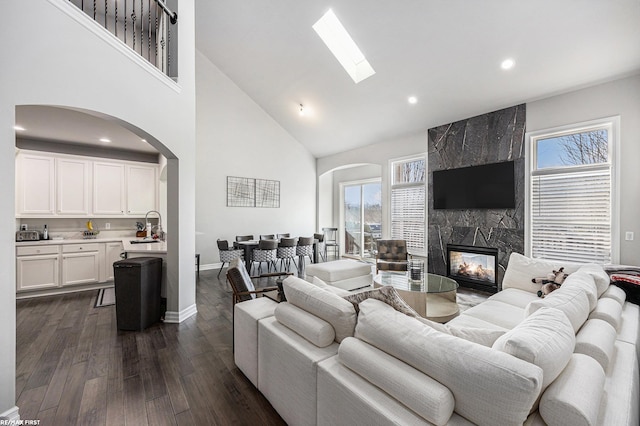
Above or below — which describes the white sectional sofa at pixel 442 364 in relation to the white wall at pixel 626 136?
below

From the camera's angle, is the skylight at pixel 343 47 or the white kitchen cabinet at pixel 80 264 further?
the skylight at pixel 343 47

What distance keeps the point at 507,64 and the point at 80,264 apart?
25.2 ft

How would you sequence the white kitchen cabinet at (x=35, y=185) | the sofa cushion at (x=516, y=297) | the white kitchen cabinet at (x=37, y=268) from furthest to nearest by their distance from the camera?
the white kitchen cabinet at (x=35, y=185)
the white kitchen cabinet at (x=37, y=268)
the sofa cushion at (x=516, y=297)

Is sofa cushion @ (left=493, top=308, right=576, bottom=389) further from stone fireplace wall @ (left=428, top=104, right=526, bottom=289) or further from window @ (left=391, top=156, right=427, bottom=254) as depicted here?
window @ (left=391, top=156, right=427, bottom=254)

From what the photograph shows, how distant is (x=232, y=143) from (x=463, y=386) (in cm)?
698

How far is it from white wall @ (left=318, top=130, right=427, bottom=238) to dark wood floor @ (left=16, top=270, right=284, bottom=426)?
484 cm

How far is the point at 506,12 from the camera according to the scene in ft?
10.6

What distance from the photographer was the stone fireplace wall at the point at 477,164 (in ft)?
14.7

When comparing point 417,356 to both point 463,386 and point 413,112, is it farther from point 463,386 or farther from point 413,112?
point 413,112

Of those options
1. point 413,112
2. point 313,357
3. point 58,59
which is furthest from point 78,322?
point 413,112

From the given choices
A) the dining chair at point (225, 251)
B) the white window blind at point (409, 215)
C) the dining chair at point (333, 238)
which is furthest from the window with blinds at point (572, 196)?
the dining chair at point (225, 251)

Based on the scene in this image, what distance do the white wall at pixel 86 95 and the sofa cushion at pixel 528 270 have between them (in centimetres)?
425

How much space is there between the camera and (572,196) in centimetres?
404

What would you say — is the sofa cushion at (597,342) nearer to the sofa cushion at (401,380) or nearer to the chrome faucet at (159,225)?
the sofa cushion at (401,380)
